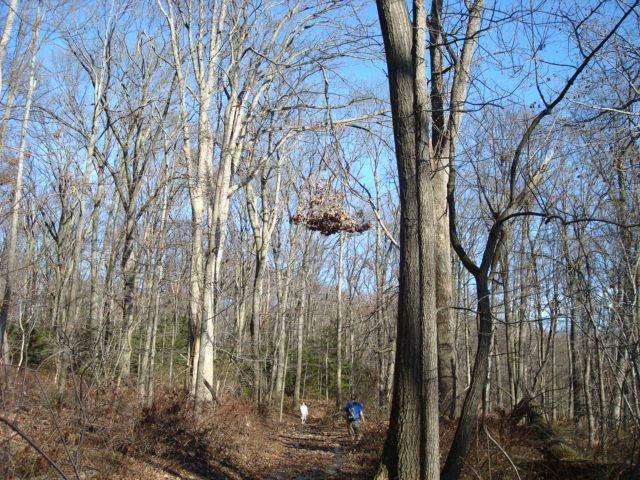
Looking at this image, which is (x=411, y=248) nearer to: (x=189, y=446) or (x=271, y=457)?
(x=189, y=446)

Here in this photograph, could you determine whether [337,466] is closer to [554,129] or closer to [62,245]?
[554,129]

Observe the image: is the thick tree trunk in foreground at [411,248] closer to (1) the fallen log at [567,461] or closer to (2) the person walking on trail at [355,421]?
(1) the fallen log at [567,461]

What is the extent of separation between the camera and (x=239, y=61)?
12875 millimetres

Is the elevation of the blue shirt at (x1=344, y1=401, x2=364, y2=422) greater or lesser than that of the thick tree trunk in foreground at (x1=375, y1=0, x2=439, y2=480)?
lesser

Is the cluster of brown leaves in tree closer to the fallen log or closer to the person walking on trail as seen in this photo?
the fallen log

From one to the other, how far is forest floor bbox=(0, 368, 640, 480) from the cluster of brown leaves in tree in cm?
Result: 470

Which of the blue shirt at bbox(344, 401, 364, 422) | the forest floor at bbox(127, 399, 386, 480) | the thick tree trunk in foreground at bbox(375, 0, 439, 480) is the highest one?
the thick tree trunk in foreground at bbox(375, 0, 439, 480)

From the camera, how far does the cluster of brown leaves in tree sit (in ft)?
36.8

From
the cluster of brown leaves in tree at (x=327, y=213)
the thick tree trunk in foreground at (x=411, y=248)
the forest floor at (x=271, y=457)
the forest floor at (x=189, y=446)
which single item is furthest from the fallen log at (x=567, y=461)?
→ the cluster of brown leaves in tree at (x=327, y=213)

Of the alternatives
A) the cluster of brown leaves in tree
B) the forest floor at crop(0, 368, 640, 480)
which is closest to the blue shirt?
the forest floor at crop(0, 368, 640, 480)

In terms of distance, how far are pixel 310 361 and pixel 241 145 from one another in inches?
964

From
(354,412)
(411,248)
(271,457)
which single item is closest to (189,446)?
(271,457)

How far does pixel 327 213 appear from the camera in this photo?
441 inches

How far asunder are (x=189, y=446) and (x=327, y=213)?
18.8 ft
